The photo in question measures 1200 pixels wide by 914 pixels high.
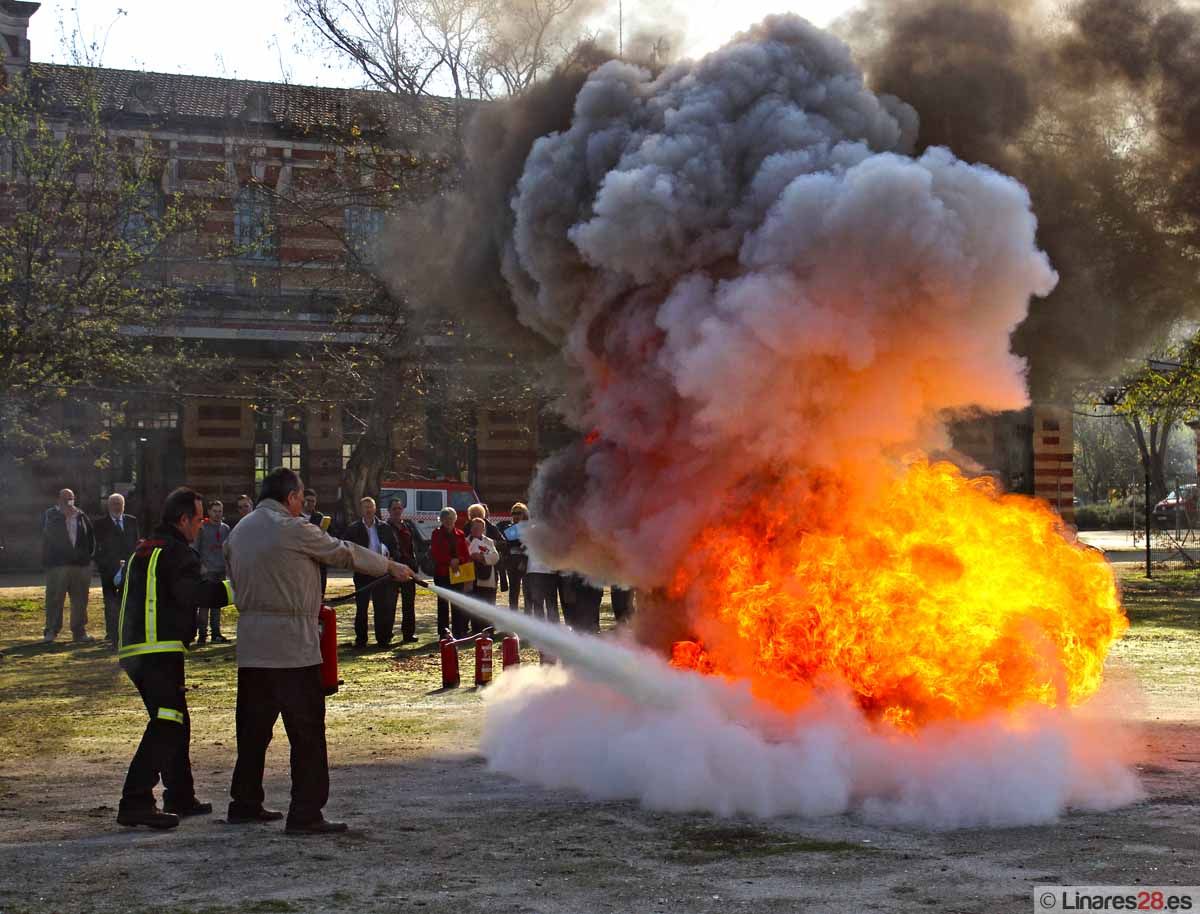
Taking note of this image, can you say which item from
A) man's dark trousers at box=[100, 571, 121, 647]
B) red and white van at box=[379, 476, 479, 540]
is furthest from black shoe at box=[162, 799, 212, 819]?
red and white van at box=[379, 476, 479, 540]

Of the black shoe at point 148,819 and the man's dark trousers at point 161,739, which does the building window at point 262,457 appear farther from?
the black shoe at point 148,819

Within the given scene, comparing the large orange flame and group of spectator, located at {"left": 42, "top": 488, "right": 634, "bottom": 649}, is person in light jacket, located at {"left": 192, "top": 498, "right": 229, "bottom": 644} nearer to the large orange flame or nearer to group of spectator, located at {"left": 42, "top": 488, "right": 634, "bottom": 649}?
group of spectator, located at {"left": 42, "top": 488, "right": 634, "bottom": 649}

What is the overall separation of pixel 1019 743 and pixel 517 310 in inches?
202

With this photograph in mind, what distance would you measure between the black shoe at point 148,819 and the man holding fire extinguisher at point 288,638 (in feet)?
1.94

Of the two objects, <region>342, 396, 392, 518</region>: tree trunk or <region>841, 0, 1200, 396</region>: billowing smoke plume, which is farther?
<region>342, 396, 392, 518</region>: tree trunk

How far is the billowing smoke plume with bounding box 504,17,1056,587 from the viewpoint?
8.85 metres

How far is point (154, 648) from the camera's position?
→ 8328 millimetres

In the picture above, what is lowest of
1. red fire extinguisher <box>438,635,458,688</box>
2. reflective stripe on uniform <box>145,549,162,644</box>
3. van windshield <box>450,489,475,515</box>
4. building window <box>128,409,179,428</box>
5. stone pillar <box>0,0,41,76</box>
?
red fire extinguisher <box>438,635,458,688</box>

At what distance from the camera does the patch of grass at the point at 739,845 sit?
7.21 metres

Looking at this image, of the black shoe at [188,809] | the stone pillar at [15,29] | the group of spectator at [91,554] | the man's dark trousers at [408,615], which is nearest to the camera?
the black shoe at [188,809]

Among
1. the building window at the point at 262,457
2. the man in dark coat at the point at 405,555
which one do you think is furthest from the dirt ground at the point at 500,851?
the building window at the point at 262,457

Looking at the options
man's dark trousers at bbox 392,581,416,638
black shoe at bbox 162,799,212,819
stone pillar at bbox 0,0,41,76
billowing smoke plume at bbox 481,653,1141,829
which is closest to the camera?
billowing smoke plume at bbox 481,653,1141,829

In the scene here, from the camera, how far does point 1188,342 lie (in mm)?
25188

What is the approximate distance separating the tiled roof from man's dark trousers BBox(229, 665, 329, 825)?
17950 millimetres
